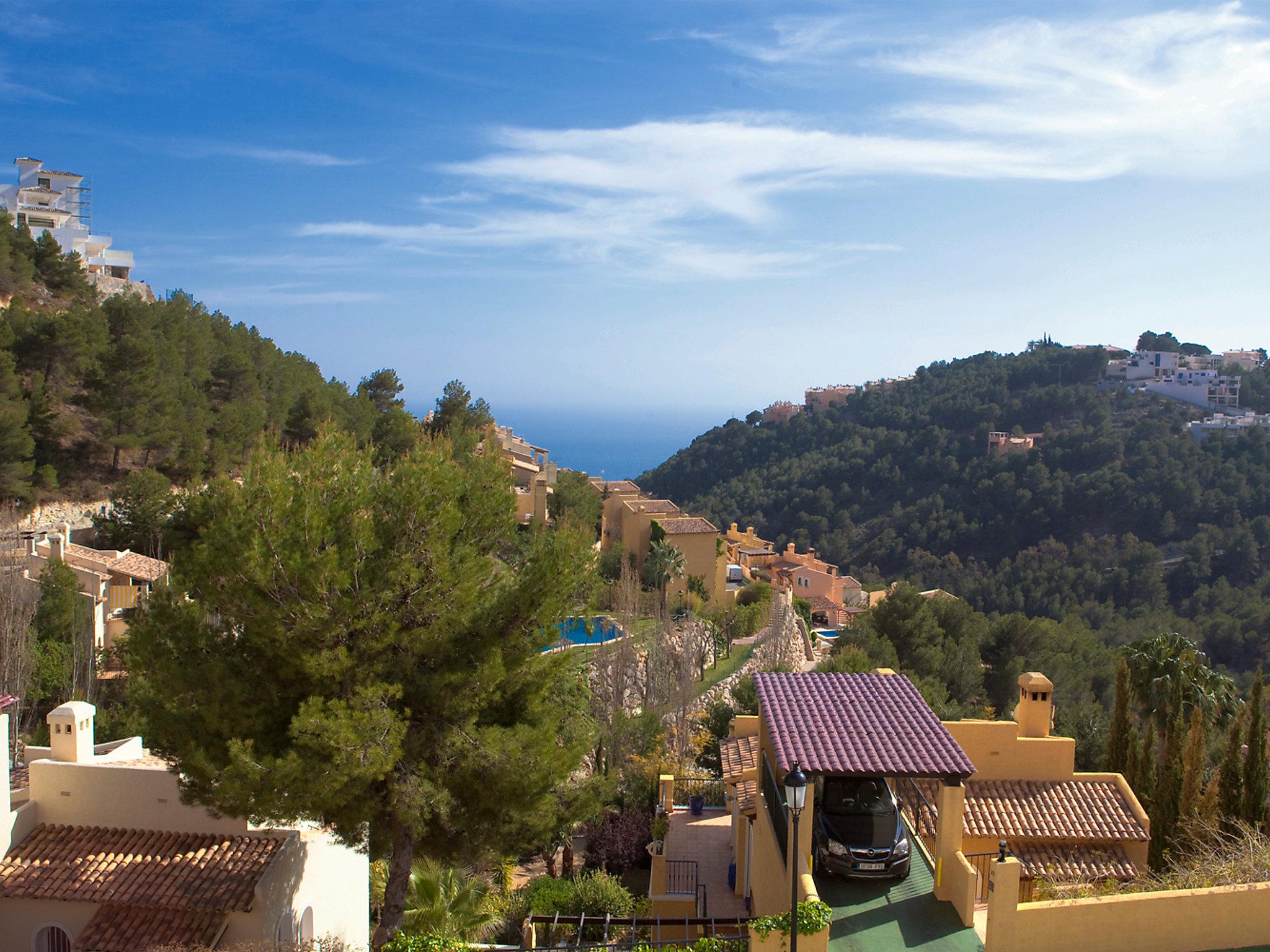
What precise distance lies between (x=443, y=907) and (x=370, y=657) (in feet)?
11.6

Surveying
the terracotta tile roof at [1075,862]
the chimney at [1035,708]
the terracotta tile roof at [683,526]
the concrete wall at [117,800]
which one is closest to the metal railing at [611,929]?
the concrete wall at [117,800]

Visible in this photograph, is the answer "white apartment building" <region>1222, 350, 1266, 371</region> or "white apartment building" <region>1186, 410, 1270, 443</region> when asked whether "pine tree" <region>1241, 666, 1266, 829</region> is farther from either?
"white apartment building" <region>1222, 350, 1266, 371</region>

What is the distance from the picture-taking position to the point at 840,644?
97.2 ft

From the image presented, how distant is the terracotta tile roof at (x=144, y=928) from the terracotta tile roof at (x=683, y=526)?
29.1 metres

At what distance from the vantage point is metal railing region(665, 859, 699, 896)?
1301 cm

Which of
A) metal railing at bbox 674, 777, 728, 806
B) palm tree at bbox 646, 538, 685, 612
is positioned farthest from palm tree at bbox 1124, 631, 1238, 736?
palm tree at bbox 646, 538, 685, 612

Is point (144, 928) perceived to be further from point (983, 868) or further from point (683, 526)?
point (683, 526)

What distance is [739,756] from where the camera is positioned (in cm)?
1403

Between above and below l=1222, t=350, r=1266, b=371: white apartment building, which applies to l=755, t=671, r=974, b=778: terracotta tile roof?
below

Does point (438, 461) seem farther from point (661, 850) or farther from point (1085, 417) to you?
point (1085, 417)

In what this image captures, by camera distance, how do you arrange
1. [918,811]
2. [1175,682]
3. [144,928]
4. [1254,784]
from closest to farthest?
[144,928]
[918,811]
[1254,784]
[1175,682]

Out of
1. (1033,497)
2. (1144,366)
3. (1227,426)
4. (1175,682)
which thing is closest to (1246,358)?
(1144,366)

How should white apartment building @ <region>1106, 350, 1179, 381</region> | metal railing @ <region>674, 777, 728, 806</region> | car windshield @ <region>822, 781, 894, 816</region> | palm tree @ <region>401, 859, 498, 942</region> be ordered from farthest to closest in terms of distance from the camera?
1. white apartment building @ <region>1106, 350, 1179, 381</region>
2. metal railing @ <region>674, 777, 728, 806</region>
3. palm tree @ <region>401, 859, 498, 942</region>
4. car windshield @ <region>822, 781, 894, 816</region>

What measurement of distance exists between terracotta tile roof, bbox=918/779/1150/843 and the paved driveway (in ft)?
10.2
